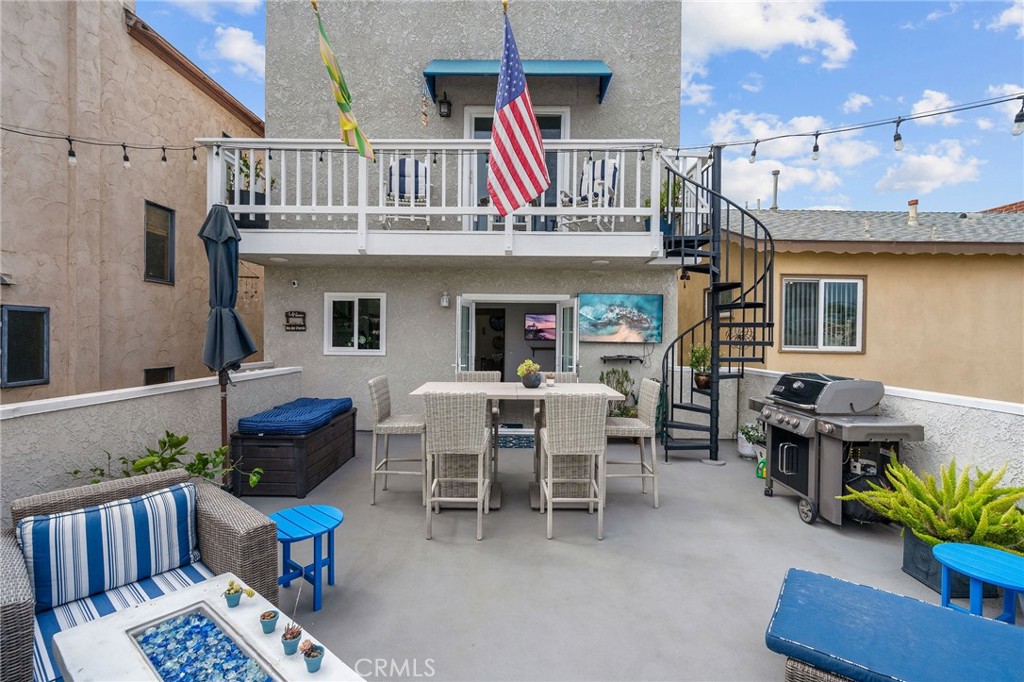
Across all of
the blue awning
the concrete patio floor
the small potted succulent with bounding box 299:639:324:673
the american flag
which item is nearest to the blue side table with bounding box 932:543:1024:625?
the concrete patio floor

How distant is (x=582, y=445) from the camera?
3.58m

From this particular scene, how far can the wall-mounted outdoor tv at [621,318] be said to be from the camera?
263 inches

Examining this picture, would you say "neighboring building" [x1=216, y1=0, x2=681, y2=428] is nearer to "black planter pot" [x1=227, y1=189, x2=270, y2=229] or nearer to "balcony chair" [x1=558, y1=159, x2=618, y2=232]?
"balcony chair" [x1=558, y1=159, x2=618, y2=232]

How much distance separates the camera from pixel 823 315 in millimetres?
7285

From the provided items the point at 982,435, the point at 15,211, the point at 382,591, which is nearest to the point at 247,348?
the point at 382,591

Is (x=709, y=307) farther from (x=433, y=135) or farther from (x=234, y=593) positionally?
(x=234, y=593)

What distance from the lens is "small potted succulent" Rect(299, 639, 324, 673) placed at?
146 cm

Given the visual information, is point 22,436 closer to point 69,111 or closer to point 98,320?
point 98,320

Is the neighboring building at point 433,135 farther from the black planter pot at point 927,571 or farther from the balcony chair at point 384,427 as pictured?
the black planter pot at point 927,571

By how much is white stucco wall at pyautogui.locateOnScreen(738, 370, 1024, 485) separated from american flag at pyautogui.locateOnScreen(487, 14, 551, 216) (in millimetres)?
3785

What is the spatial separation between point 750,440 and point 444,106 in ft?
20.6

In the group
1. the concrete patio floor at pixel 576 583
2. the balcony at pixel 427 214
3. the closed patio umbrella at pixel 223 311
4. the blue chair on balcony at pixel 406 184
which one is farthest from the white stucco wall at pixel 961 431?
the closed patio umbrella at pixel 223 311

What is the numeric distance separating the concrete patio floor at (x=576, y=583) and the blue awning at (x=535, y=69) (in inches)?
216

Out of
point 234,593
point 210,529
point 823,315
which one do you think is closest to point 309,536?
point 210,529
